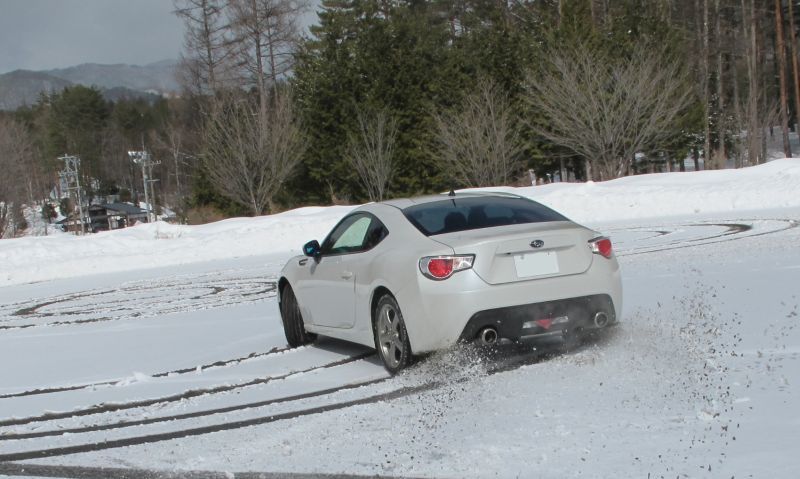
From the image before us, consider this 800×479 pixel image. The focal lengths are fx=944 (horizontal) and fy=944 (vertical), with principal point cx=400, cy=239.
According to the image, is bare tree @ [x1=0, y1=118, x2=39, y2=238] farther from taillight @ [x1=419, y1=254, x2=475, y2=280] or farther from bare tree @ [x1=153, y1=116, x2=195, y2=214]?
taillight @ [x1=419, y1=254, x2=475, y2=280]

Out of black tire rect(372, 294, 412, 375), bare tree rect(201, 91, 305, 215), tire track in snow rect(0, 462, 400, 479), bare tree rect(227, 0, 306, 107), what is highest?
bare tree rect(227, 0, 306, 107)

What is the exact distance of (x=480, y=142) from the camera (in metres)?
44.5

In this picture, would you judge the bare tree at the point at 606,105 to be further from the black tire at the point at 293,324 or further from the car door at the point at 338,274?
the car door at the point at 338,274

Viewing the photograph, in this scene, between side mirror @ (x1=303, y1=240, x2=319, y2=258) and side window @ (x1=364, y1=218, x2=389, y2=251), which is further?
side mirror @ (x1=303, y1=240, x2=319, y2=258)

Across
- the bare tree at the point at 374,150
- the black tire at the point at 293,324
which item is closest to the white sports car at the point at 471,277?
the black tire at the point at 293,324

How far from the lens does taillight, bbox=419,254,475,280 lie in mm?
6895

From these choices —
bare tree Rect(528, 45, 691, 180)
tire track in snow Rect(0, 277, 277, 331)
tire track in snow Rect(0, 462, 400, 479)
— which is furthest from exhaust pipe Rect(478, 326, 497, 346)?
bare tree Rect(528, 45, 691, 180)

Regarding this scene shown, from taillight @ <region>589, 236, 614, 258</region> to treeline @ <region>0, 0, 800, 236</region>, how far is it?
3610 cm

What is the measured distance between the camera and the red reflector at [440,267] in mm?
6906

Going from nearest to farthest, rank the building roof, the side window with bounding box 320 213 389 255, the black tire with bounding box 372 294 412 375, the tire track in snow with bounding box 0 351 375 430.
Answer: the tire track in snow with bounding box 0 351 375 430, the black tire with bounding box 372 294 412 375, the side window with bounding box 320 213 389 255, the building roof

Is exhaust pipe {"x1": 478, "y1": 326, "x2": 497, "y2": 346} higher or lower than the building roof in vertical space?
lower

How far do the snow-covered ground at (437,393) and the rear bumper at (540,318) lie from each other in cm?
28

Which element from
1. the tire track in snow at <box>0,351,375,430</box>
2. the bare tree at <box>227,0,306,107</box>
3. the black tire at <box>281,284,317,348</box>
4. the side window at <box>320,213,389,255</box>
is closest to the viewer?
the tire track in snow at <box>0,351,375,430</box>

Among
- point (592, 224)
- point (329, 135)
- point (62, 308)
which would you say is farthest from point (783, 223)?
point (329, 135)
